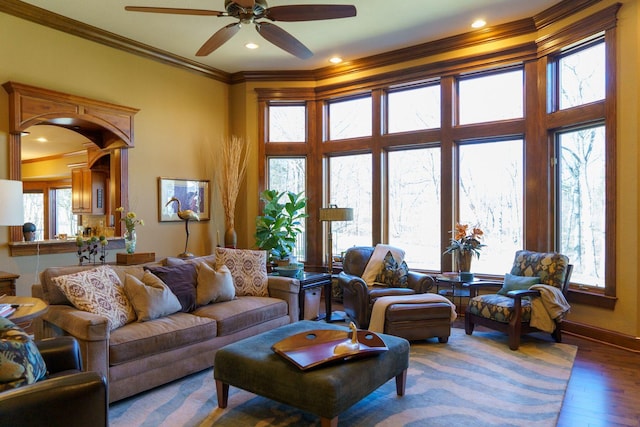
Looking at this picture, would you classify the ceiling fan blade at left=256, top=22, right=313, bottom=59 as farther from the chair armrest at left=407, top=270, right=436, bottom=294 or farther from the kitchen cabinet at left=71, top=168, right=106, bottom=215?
the kitchen cabinet at left=71, top=168, right=106, bottom=215

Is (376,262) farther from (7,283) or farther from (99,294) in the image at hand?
(7,283)

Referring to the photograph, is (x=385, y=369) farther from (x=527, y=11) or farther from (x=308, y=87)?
(x=308, y=87)

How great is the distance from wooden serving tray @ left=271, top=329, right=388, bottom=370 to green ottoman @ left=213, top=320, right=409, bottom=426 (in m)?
0.04

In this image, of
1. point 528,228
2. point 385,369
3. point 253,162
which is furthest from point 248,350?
point 253,162

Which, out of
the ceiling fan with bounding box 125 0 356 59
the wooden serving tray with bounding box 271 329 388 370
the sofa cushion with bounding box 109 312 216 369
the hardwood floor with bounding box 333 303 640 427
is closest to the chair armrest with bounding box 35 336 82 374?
the sofa cushion with bounding box 109 312 216 369

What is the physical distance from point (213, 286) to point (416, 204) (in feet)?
10.2

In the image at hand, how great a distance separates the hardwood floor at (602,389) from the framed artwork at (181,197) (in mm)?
4710

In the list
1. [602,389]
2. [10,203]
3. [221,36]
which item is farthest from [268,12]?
[602,389]

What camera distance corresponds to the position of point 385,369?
2.76m

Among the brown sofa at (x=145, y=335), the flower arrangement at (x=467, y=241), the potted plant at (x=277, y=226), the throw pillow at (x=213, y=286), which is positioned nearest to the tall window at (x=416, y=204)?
the flower arrangement at (x=467, y=241)

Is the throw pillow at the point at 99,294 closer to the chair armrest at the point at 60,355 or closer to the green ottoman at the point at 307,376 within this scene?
the chair armrest at the point at 60,355

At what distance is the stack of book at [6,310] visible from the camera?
7.86 feet

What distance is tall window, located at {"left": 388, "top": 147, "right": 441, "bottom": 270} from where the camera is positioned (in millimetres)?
5684

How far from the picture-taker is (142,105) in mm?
5469
